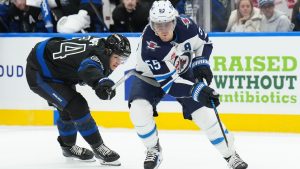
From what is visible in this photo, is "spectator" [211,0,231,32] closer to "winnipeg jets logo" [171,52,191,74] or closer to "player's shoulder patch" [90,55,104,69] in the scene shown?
"winnipeg jets logo" [171,52,191,74]

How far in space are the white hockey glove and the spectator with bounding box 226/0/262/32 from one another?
1.46 m

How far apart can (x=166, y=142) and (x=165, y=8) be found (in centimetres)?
184

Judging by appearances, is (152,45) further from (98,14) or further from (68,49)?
(98,14)

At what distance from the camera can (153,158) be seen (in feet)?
15.5

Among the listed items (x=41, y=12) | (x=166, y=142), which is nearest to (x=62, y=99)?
(x=166, y=142)

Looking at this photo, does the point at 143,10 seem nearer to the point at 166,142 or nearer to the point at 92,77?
the point at 166,142

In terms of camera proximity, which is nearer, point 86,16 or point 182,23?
point 182,23

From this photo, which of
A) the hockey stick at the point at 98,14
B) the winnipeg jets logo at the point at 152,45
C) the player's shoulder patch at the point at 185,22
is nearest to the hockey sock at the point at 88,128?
the winnipeg jets logo at the point at 152,45

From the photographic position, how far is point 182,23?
464 centimetres

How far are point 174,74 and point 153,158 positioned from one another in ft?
1.87

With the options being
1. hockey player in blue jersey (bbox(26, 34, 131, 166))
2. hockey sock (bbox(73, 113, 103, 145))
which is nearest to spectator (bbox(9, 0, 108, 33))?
hockey player in blue jersey (bbox(26, 34, 131, 166))

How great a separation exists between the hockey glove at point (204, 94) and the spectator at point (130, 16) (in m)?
2.63

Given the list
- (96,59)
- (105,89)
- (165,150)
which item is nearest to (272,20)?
(165,150)

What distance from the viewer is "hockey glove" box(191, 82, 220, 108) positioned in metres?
4.38
